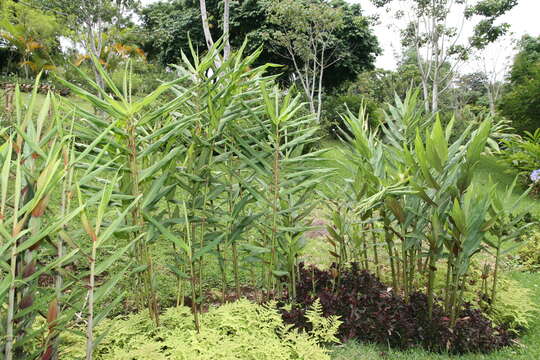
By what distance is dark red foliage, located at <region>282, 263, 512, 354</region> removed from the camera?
7.09 ft

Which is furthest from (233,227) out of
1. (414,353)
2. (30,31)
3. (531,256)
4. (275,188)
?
(30,31)

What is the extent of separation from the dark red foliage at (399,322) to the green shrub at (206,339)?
293 millimetres

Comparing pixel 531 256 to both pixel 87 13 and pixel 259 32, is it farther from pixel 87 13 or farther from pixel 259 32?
pixel 259 32

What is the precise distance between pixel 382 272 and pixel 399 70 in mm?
28831

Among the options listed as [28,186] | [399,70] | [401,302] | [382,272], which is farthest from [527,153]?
[399,70]

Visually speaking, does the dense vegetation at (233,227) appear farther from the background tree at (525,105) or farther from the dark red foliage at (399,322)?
the background tree at (525,105)

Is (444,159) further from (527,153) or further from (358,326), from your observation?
(527,153)

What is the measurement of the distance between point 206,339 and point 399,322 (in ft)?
3.63

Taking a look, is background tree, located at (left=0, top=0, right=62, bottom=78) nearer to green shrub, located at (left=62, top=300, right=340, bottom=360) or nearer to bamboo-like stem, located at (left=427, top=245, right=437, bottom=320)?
green shrub, located at (left=62, top=300, right=340, bottom=360)

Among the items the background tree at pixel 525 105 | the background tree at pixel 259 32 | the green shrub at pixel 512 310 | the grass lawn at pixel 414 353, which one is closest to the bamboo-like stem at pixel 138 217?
the grass lawn at pixel 414 353

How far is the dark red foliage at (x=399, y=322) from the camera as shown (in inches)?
85.0

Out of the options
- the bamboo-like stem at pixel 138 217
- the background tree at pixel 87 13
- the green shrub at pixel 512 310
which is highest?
the background tree at pixel 87 13

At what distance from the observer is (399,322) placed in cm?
217

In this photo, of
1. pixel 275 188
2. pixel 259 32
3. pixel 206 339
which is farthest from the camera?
pixel 259 32
